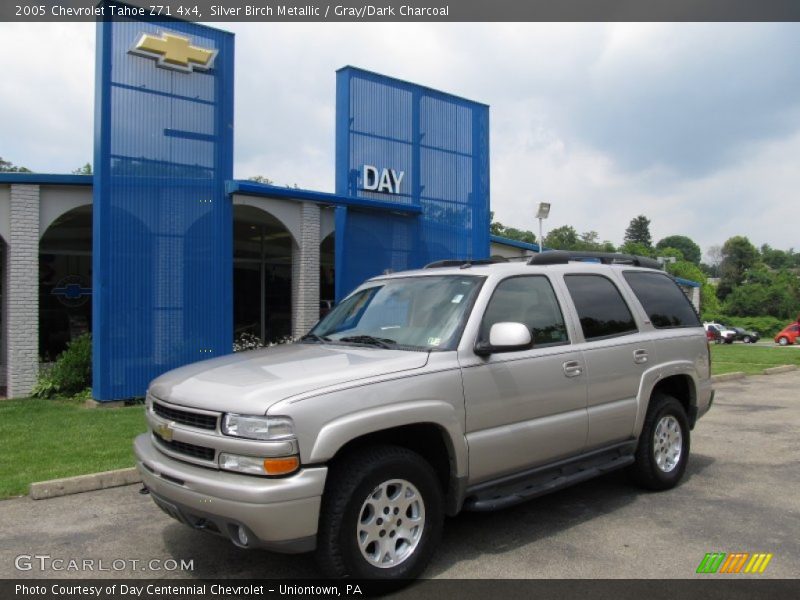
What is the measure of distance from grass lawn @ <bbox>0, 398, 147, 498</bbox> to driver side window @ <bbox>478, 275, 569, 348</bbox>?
3.94 metres

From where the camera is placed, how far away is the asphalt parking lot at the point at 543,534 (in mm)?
4113

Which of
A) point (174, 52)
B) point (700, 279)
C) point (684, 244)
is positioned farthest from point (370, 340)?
Result: point (684, 244)

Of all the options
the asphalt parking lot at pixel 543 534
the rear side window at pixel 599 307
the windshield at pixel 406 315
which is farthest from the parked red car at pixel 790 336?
the windshield at pixel 406 315

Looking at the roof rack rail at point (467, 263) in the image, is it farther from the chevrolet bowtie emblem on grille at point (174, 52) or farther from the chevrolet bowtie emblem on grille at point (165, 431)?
the chevrolet bowtie emblem on grille at point (174, 52)

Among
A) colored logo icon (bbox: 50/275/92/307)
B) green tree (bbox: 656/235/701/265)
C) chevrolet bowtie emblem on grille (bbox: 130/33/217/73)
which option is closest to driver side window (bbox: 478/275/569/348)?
chevrolet bowtie emblem on grille (bbox: 130/33/217/73)

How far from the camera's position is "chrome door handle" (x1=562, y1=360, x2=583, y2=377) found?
Answer: 4.83m

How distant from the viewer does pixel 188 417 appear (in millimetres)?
3775

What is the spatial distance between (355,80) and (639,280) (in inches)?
360

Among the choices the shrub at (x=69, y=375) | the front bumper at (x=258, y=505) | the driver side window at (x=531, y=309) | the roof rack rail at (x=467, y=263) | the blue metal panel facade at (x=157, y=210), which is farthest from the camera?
the shrub at (x=69, y=375)

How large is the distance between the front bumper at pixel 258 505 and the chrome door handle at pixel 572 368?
2124mm

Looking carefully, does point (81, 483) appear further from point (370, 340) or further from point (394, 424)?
point (394, 424)

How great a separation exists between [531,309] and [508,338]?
2.87ft

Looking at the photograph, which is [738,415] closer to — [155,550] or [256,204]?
[155,550]

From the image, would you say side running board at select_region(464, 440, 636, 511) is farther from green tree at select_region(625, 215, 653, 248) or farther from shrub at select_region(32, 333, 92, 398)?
green tree at select_region(625, 215, 653, 248)
